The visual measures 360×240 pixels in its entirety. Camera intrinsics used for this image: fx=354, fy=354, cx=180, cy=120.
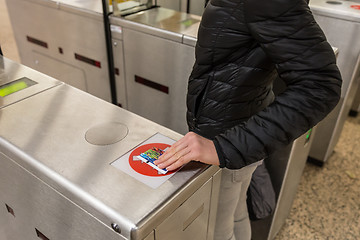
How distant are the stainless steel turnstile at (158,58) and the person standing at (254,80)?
0.66 metres

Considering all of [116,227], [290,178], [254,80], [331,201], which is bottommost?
[331,201]

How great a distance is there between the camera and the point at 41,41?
2285mm

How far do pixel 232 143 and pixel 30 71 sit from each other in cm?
82

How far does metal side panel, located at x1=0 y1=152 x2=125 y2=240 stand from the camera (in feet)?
2.50

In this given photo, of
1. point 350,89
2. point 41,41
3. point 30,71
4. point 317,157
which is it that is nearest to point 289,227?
point 317,157

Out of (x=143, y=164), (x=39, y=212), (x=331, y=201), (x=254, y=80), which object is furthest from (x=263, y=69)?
(x=331, y=201)

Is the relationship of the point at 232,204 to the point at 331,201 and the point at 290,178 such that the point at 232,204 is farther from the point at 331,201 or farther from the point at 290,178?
the point at 331,201

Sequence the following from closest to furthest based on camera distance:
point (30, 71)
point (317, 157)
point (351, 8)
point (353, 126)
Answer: point (30, 71), point (351, 8), point (317, 157), point (353, 126)

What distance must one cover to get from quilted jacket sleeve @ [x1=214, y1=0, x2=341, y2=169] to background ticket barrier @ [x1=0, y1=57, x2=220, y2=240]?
13 cm


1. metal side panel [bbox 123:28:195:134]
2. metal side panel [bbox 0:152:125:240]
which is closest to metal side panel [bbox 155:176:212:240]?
metal side panel [bbox 0:152:125:240]

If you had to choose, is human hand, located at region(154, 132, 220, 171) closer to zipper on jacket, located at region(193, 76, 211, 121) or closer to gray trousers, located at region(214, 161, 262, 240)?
zipper on jacket, located at region(193, 76, 211, 121)

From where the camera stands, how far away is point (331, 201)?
2.02 metres

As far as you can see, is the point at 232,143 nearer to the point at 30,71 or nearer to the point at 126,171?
the point at 126,171

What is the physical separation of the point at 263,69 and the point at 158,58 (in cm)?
91
